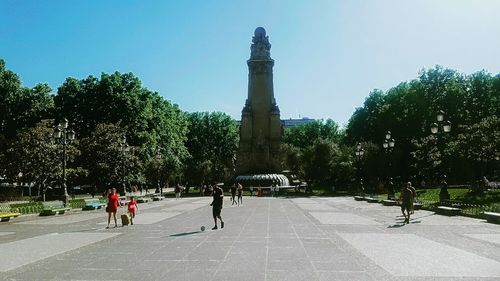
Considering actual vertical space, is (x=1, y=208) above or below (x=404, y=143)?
below

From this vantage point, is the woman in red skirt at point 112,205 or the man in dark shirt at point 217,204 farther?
the woman in red skirt at point 112,205

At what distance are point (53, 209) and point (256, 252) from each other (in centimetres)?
1853

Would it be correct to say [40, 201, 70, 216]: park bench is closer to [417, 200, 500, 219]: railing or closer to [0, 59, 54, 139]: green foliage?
[417, 200, 500, 219]: railing

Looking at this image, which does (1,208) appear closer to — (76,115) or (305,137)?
(76,115)

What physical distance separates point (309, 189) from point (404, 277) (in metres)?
51.7

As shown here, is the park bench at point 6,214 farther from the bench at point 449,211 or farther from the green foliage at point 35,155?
the bench at point 449,211

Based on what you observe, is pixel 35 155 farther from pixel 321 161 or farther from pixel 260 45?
pixel 260 45

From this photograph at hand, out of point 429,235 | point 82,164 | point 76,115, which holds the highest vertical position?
point 76,115

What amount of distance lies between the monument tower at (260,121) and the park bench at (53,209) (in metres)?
38.9

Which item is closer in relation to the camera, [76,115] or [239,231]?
[239,231]

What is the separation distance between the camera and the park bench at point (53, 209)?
A: 85.0 ft

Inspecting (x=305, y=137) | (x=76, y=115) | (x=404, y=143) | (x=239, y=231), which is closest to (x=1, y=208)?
(x=239, y=231)

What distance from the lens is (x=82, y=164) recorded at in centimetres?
4753

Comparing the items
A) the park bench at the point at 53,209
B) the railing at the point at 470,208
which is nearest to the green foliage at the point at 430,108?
the railing at the point at 470,208
